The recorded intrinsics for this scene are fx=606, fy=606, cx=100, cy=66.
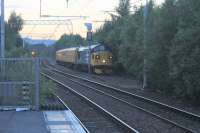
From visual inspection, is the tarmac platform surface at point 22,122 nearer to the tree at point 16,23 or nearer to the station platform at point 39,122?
the station platform at point 39,122

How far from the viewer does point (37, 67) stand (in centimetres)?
1841

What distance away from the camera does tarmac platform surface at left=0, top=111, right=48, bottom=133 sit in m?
14.0

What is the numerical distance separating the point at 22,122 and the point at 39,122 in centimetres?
43

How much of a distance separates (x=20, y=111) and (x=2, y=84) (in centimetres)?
99

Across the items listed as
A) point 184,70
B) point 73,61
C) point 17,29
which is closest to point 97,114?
point 184,70

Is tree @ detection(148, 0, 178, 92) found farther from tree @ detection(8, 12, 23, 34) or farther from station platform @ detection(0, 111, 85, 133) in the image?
tree @ detection(8, 12, 23, 34)

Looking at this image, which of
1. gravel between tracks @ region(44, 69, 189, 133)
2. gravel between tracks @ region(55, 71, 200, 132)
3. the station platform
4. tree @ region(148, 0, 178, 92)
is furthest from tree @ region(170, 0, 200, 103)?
the station platform

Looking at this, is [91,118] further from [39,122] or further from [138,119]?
[39,122]

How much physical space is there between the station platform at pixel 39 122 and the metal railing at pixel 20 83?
2.00ft

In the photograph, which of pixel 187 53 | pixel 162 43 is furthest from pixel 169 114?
pixel 162 43

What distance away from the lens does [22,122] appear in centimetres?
1555

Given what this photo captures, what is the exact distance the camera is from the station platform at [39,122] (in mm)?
14209

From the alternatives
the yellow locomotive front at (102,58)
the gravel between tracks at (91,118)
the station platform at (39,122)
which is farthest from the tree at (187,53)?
the yellow locomotive front at (102,58)

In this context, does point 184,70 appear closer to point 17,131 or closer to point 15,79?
point 15,79
